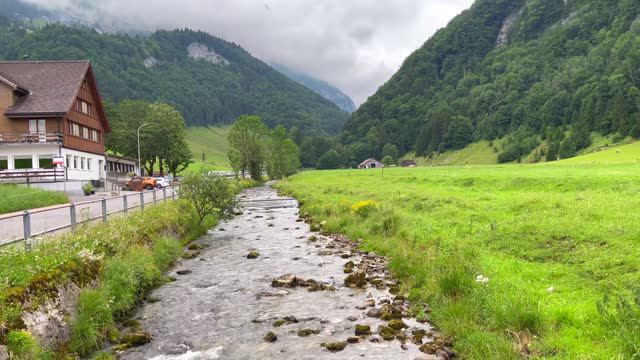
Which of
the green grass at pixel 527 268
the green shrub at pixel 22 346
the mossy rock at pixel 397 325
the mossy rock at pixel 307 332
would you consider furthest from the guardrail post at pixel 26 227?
the green grass at pixel 527 268

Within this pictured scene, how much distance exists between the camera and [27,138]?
57.8 meters

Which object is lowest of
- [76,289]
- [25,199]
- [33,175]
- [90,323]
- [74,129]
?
[90,323]

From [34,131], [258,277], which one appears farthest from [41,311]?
[34,131]

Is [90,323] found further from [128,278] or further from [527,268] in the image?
[527,268]

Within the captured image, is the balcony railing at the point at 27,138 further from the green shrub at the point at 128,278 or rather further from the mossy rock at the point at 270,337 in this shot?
the mossy rock at the point at 270,337

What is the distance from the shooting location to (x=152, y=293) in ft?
59.6

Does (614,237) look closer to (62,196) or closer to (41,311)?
(41,311)

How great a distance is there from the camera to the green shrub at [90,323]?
41.1 feet

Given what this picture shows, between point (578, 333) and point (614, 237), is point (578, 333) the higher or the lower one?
the lower one

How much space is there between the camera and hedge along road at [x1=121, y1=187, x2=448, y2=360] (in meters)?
12.6

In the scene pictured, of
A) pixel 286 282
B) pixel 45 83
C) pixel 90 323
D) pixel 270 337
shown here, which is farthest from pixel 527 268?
pixel 45 83

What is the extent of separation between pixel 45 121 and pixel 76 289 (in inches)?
2153

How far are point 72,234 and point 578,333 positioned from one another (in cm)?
1641

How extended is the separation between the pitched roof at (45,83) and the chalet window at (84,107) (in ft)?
11.5
